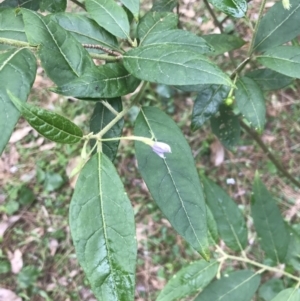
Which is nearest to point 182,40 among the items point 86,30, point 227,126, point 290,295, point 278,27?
point 86,30

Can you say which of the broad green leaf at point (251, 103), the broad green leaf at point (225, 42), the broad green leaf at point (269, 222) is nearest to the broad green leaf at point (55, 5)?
the broad green leaf at point (225, 42)

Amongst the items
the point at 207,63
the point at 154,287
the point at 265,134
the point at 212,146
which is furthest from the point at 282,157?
the point at 207,63

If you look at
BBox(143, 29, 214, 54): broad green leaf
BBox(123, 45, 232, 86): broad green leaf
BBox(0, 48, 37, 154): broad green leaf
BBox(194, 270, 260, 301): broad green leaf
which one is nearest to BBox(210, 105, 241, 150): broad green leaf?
BBox(194, 270, 260, 301): broad green leaf

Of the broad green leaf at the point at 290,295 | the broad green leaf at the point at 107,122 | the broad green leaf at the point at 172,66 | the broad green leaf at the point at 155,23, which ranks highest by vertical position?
the broad green leaf at the point at 155,23

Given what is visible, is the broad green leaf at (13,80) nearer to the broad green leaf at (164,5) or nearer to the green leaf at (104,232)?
the green leaf at (104,232)

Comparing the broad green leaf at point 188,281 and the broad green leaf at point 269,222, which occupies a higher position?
the broad green leaf at point 269,222

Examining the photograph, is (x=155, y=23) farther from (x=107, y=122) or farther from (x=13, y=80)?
(x=13, y=80)
